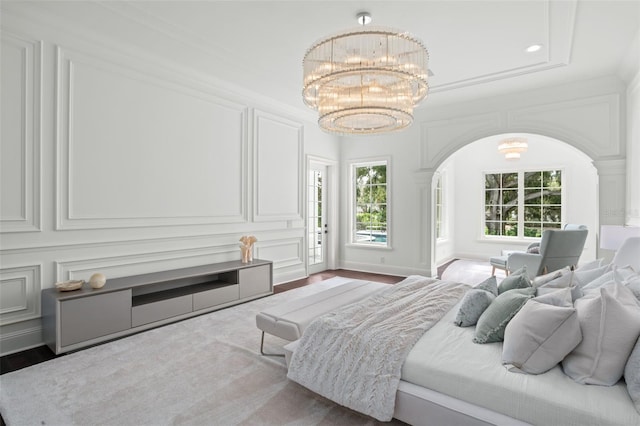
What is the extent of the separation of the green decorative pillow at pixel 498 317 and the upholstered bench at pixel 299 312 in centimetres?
116

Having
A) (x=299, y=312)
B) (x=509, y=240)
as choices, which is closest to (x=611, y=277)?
(x=299, y=312)

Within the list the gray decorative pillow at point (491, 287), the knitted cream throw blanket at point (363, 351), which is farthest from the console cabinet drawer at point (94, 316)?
the gray decorative pillow at point (491, 287)

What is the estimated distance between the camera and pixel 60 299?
2.73 m

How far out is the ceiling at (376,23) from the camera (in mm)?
2826

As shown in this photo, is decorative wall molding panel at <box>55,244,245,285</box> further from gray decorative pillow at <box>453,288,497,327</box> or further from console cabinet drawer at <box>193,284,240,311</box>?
gray decorative pillow at <box>453,288,497,327</box>

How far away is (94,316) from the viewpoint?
295cm

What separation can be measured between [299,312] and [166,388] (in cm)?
106

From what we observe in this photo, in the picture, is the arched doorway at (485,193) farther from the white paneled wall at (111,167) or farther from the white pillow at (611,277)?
the white pillow at (611,277)

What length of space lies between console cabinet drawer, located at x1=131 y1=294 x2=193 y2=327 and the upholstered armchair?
4.30m

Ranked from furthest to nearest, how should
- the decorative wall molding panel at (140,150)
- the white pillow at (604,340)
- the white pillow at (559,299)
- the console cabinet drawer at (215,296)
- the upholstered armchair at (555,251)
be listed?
the upholstered armchair at (555,251) → the console cabinet drawer at (215,296) → the decorative wall molding panel at (140,150) → the white pillow at (559,299) → the white pillow at (604,340)

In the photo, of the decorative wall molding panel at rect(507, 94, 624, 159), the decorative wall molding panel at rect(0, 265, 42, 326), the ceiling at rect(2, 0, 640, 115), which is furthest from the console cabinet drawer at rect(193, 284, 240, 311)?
the decorative wall molding panel at rect(507, 94, 624, 159)

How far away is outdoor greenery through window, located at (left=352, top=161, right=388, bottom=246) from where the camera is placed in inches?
250

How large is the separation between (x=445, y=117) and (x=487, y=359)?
455 cm

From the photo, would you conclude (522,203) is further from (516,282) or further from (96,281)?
(96,281)
